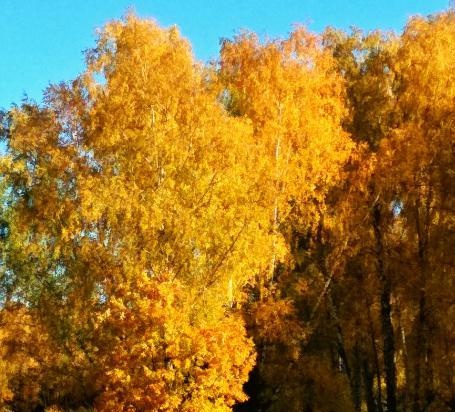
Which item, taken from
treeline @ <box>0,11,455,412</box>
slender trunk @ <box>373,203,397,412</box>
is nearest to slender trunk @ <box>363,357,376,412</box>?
treeline @ <box>0,11,455,412</box>

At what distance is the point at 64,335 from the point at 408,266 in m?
9.93

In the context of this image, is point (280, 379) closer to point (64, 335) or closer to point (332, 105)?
point (64, 335)

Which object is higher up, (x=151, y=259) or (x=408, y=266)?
(x=408, y=266)

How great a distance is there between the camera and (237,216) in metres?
15.6

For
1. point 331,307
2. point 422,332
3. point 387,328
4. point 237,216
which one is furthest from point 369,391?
point 237,216

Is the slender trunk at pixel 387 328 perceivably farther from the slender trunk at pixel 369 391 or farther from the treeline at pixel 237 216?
the slender trunk at pixel 369 391

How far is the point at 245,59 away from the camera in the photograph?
20594 mm

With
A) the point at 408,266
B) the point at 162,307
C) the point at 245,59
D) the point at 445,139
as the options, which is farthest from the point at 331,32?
the point at 162,307

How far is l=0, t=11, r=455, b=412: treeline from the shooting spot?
1433cm

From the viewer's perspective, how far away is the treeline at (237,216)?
14328 millimetres

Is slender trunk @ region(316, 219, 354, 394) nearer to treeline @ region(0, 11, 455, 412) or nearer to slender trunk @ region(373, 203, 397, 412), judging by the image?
treeline @ region(0, 11, 455, 412)

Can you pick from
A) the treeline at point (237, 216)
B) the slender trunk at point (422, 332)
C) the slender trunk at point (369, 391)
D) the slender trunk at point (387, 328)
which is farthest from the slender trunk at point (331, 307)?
the slender trunk at point (422, 332)

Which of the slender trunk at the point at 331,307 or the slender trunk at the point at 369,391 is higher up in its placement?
the slender trunk at the point at 331,307

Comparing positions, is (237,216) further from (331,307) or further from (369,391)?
(369,391)
